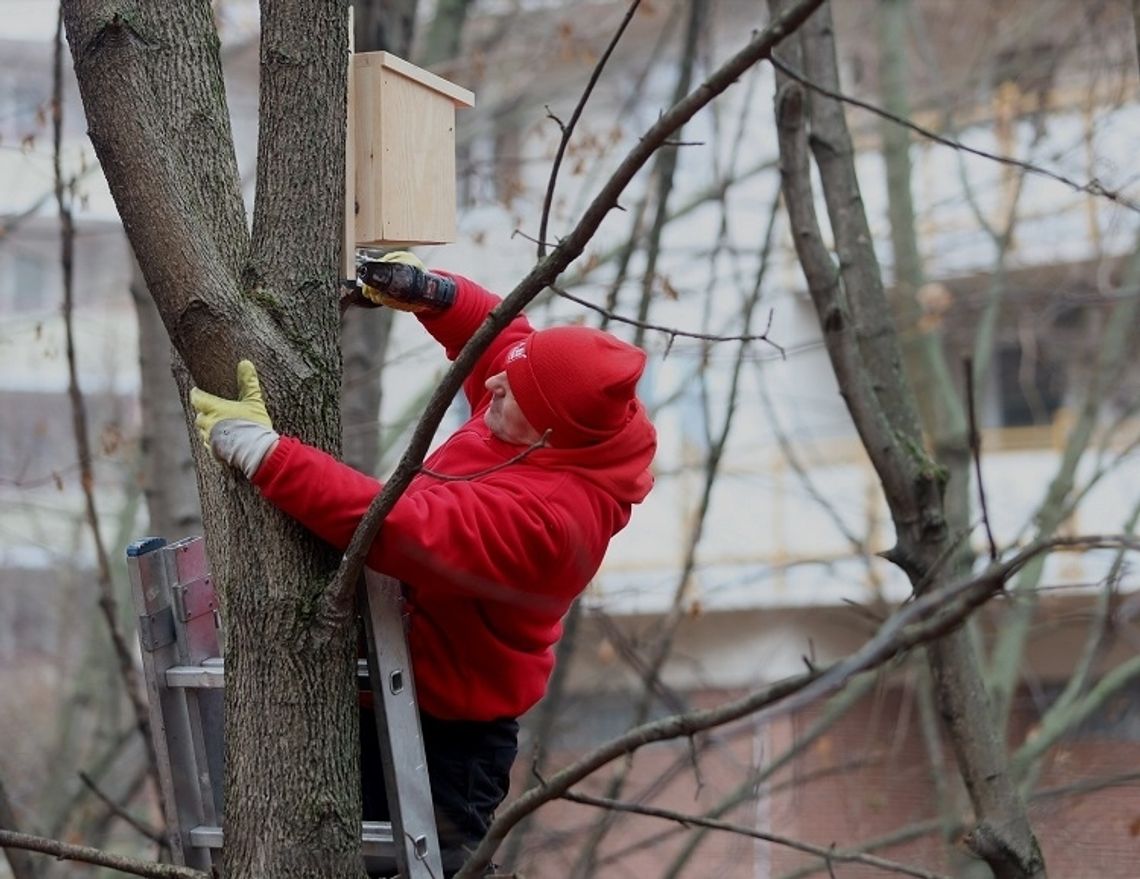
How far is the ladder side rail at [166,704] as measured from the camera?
2363mm

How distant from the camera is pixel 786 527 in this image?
10523 millimetres

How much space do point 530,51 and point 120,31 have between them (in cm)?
649

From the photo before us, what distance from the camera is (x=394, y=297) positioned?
283 cm

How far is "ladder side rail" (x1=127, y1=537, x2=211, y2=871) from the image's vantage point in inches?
93.0

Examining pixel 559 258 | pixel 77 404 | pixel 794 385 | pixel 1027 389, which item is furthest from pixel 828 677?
pixel 794 385

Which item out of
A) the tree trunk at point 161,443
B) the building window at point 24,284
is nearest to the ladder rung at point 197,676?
the tree trunk at point 161,443

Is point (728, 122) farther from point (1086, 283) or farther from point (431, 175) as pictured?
point (431, 175)

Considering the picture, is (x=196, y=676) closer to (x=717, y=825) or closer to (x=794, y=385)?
(x=717, y=825)

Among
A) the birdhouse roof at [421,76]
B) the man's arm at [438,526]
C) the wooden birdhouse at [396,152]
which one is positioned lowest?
the man's arm at [438,526]

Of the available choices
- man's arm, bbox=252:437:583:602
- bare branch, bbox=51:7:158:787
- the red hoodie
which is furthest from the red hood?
bare branch, bbox=51:7:158:787

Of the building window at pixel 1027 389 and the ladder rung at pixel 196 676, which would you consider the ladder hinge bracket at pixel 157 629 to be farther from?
the building window at pixel 1027 389

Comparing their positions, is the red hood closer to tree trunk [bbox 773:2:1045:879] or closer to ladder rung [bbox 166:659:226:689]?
ladder rung [bbox 166:659:226:689]

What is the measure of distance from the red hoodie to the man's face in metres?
0.02

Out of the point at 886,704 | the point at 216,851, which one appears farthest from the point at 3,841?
the point at 886,704
